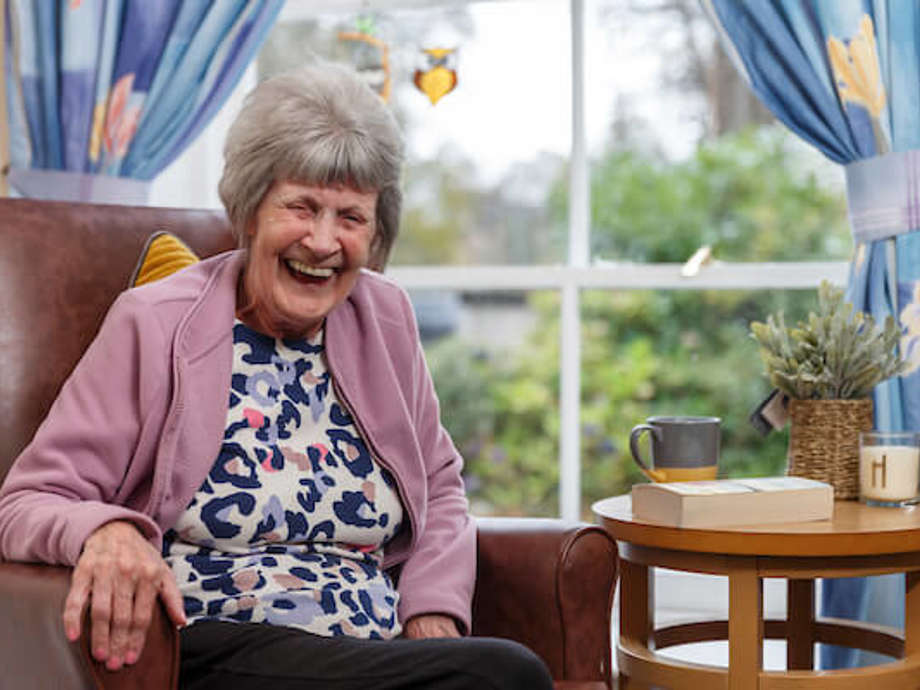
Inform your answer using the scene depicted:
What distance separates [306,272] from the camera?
1.72m

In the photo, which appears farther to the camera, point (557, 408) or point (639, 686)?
point (557, 408)

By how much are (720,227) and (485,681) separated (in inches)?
65.4

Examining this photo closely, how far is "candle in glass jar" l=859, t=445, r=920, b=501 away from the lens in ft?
6.35

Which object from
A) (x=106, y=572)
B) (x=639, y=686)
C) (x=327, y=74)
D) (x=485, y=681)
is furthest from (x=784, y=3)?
(x=106, y=572)

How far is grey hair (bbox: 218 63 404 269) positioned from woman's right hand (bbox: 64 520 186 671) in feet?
1.78

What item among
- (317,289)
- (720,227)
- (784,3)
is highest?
(784,3)

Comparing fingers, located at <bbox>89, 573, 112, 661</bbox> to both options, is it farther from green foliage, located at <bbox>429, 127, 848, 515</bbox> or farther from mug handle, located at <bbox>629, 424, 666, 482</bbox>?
green foliage, located at <bbox>429, 127, 848, 515</bbox>

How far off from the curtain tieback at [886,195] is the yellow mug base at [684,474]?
580 millimetres

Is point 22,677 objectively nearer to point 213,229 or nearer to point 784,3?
point 213,229

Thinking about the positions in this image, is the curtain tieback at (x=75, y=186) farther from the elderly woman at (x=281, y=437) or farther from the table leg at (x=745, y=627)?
the table leg at (x=745, y=627)

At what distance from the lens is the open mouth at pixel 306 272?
5.64 ft

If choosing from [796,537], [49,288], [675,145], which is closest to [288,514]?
[49,288]

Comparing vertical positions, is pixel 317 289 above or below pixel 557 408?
above

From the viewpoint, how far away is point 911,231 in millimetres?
2221
